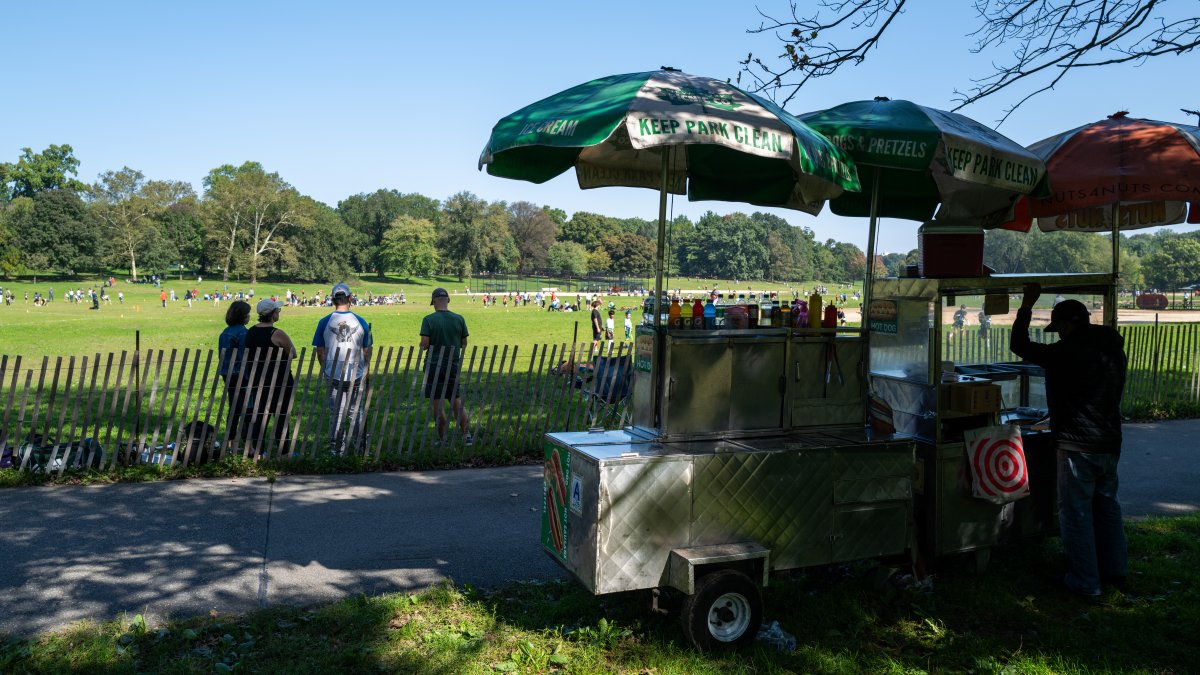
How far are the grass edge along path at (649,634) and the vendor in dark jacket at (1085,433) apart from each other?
26 cm

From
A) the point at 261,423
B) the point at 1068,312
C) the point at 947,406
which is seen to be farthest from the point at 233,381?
the point at 1068,312

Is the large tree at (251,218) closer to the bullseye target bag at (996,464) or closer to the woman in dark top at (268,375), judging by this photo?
the woman in dark top at (268,375)

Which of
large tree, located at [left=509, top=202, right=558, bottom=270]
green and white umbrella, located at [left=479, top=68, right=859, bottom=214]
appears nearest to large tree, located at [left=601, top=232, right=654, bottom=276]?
large tree, located at [left=509, top=202, right=558, bottom=270]

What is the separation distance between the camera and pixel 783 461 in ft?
14.6

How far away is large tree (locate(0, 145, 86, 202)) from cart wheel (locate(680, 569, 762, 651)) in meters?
147

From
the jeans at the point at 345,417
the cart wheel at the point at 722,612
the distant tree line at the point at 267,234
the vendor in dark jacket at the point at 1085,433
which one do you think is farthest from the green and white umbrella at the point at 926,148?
the distant tree line at the point at 267,234

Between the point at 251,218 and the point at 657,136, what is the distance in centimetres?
11140

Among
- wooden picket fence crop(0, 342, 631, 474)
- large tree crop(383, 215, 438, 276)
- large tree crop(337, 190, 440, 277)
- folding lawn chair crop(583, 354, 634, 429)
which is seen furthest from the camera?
large tree crop(337, 190, 440, 277)

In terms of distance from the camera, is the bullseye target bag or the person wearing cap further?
the person wearing cap

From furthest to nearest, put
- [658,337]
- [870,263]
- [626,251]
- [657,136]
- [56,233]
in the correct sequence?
[626,251] < [56,233] < [870,263] < [658,337] < [657,136]

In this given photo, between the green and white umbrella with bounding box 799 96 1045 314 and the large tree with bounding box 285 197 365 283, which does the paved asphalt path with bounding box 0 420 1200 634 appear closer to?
the green and white umbrella with bounding box 799 96 1045 314

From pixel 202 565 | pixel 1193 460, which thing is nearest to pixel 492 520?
pixel 202 565

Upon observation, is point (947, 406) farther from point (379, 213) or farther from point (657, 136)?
point (379, 213)

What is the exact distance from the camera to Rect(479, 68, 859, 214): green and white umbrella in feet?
13.5
